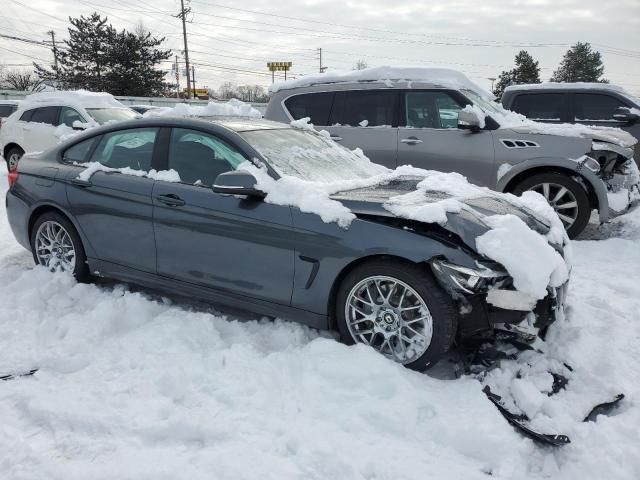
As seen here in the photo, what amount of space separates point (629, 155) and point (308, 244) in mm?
4710

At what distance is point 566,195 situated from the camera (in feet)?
20.0

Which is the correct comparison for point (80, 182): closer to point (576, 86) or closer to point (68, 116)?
point (68, 116)

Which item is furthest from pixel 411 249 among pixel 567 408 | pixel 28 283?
pixel 28 283

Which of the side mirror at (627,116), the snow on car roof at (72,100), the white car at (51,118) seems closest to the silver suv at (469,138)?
the side mirror at (627,116)

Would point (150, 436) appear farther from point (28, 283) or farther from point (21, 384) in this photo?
point (28, 283)

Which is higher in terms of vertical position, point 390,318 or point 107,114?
point 107,114

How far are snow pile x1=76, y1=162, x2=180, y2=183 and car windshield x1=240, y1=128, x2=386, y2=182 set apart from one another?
0.62 metres

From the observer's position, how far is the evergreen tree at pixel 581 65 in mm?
52938

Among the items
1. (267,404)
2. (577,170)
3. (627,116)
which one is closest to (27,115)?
(577,170)

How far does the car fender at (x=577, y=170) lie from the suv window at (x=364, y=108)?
5.65ft

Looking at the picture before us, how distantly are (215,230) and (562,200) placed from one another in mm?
4443

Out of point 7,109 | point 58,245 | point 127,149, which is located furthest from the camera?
point 7,109

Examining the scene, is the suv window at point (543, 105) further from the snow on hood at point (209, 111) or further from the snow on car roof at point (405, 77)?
the snow on hood at point (209, 111)

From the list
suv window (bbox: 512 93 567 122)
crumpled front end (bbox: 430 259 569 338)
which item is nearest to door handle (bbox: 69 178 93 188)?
crumpled front end (bbox: 430 259 569 338)
